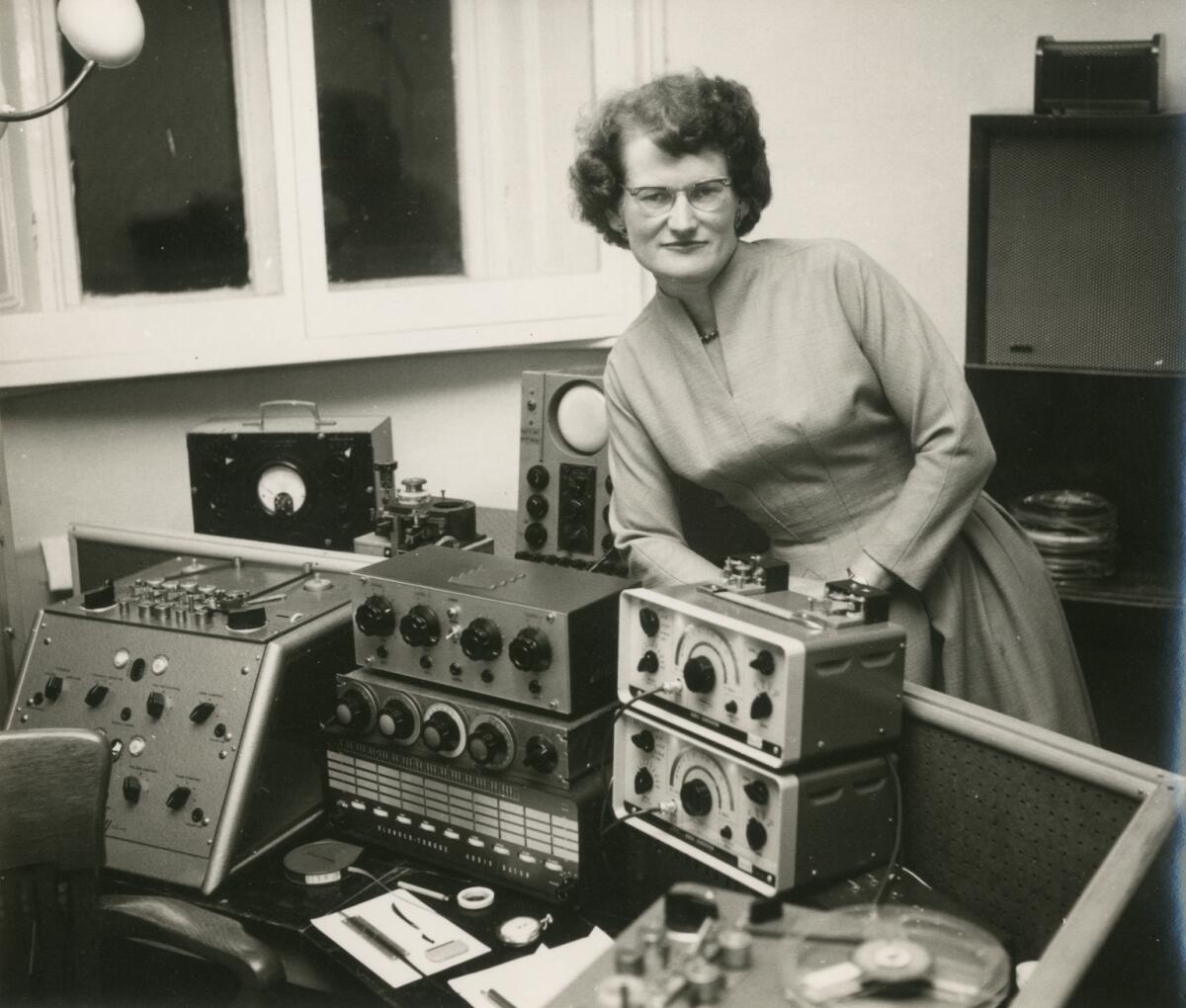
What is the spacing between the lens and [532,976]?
5.20ft

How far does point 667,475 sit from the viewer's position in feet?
7.30

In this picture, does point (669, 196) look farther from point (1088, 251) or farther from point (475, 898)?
point (1088, 251)

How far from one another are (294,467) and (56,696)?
2.63 ft

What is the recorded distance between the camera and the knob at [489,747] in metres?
1.80

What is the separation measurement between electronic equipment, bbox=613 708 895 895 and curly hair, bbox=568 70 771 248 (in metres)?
0.88

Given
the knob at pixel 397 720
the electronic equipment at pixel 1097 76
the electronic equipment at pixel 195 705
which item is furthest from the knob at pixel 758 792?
the electronic equipment at pixel 1097 76

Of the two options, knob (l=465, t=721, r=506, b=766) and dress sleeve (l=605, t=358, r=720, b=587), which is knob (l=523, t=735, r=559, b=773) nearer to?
knob (l=465, t=721, r=506, b=766)

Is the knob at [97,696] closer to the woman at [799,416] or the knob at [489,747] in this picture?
the knob at [489,747]

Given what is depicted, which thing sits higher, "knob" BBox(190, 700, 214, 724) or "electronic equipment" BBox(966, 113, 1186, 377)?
"electronic equipment" BBox(966, 113, 1186, 377)

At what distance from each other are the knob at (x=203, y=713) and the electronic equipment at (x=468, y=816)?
177 millimetres

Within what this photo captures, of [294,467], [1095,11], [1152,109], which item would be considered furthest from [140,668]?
[1095,11]

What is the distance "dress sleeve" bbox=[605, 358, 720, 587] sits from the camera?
2.07 meters

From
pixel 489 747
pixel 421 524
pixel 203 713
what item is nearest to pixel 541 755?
pixel 489 747

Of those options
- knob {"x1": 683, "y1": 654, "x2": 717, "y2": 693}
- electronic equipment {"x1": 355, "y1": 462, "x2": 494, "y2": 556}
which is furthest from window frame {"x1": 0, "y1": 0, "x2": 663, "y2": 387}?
knob {"x1": 683, "y1": 654, "x2": 717, "y2": 693}
